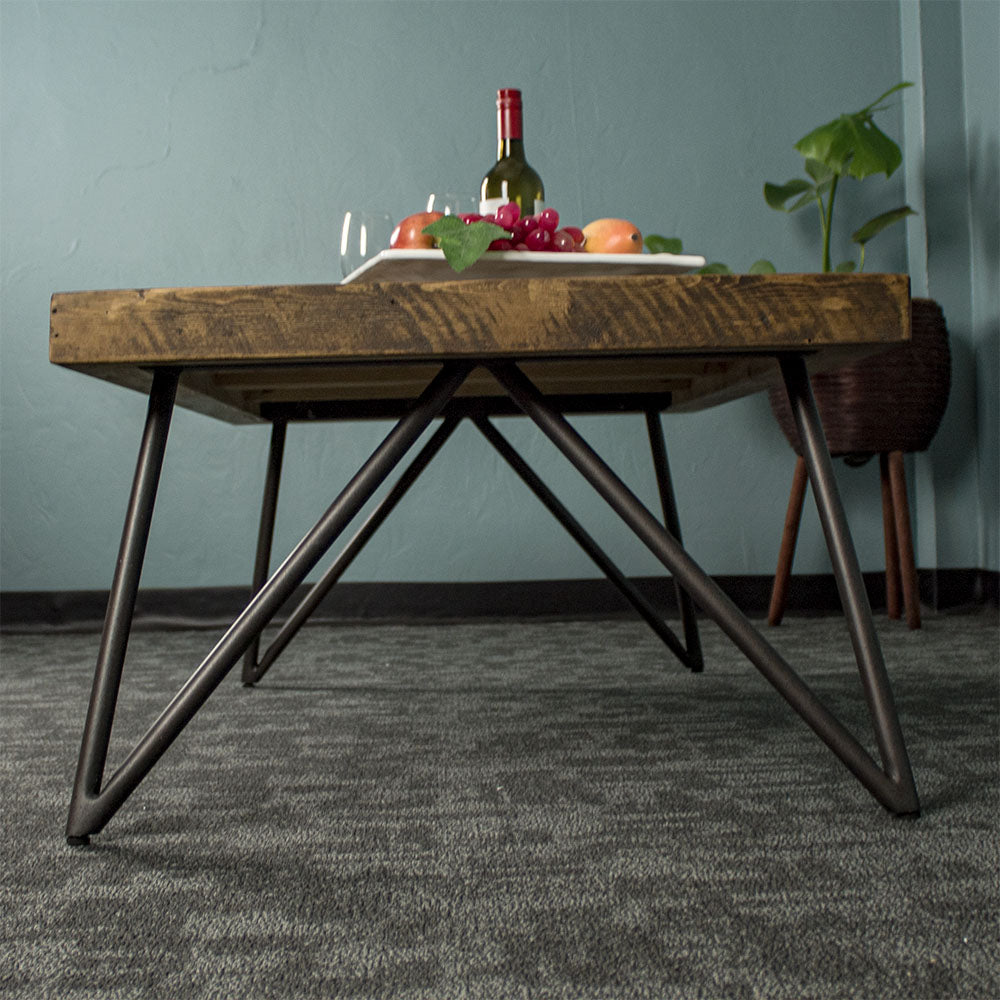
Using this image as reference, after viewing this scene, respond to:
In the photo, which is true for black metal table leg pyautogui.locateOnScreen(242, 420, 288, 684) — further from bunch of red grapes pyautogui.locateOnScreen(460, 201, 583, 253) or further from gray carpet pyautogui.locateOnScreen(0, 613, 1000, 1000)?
bunch of red grapes pyautogui.locateOnScreen(460, 201, 583, 253)

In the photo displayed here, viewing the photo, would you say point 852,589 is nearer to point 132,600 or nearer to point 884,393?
point 132,600

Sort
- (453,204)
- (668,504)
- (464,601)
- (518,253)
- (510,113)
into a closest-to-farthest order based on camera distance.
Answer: (518,253) < (453,204) < (510,113) < (668,504) < (464,601)

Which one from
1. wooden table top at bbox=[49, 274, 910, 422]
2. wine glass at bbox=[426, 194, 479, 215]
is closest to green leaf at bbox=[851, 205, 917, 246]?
wine glass at bbox=[426, 194, 479, 215]

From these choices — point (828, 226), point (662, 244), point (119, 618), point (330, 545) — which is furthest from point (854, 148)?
point (119, 618)

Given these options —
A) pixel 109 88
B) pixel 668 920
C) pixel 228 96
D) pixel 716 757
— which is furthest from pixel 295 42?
pixel 668 920

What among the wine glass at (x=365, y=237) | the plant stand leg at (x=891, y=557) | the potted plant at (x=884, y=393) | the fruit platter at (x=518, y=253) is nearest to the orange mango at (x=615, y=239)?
the fruit platter at (x=518, y=253)

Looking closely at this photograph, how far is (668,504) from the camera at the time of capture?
1.50 metres

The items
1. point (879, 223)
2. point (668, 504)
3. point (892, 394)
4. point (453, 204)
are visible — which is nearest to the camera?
point (453, 204)

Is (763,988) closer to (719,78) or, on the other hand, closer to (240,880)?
(240,880)

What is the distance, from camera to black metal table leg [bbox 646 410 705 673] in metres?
1.48

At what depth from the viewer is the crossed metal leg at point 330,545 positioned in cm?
78

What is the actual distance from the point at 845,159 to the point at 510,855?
1.88 m

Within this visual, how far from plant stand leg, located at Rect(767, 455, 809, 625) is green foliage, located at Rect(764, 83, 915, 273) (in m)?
0.49

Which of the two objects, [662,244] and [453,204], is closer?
[453,204]
